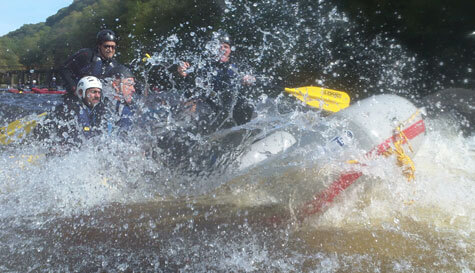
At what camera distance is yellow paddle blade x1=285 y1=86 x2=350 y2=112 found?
16.5 feet

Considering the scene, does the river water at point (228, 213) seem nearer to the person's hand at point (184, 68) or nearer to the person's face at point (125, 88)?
the person's face at point (125, 88)

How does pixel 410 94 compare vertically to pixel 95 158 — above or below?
below

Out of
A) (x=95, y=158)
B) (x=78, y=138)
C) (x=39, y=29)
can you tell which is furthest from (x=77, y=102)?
(x=39, y=29)

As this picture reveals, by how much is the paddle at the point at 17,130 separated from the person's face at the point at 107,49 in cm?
122

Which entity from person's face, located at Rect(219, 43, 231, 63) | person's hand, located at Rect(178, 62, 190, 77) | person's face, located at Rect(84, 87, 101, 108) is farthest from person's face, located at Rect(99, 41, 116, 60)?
person's face, located at Rect(219, 43, 231, 63)

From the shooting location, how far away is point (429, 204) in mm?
3754

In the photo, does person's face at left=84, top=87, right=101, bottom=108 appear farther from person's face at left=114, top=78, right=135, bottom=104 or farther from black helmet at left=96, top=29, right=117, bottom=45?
black helmet at left=96, top=29, right=117, bottom=45

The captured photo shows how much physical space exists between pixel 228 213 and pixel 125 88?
106 inches

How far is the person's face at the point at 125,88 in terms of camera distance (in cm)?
527

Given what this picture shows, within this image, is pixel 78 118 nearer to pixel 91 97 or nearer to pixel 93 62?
pixel 91 97

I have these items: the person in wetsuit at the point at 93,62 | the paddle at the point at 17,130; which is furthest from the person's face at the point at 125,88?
the paddle at the point at 17,130

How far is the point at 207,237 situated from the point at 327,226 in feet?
3.34

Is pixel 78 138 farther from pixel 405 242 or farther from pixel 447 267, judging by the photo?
pixel 447 267

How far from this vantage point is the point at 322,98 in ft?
16.8
